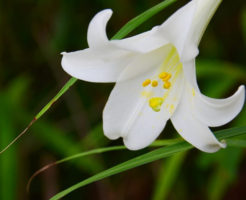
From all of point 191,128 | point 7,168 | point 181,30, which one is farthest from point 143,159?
point 7,168

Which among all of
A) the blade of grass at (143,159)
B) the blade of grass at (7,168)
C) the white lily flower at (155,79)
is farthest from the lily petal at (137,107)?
the blade of grass at (7,168)

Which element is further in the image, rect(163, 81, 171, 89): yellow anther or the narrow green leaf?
rect(163, 81, 171, 89): yellow anther

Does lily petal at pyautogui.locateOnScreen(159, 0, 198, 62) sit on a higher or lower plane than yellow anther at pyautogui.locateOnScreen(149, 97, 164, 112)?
higher

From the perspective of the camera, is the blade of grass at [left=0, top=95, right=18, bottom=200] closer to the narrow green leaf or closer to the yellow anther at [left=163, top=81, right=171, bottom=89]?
the yellow anther at [left=163, top=81, right=171, bottom=89]

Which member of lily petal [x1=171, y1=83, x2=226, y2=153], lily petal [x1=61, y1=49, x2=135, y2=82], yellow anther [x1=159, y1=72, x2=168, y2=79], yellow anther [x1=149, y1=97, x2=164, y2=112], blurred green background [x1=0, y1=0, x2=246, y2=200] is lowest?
blurred green background [x1=0, y1=0, x2=246, y2=200]

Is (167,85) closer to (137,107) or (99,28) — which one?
(137,107)

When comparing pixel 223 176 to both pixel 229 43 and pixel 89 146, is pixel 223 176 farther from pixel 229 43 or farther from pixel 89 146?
pixel 229 43

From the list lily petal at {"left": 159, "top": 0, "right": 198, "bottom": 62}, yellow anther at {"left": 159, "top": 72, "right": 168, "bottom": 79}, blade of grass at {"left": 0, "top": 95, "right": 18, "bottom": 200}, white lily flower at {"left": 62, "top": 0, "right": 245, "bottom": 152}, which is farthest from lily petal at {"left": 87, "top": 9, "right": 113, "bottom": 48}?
blade of grass at {"left": 0, "top": 95, "right": 18, "bottom": 200}
